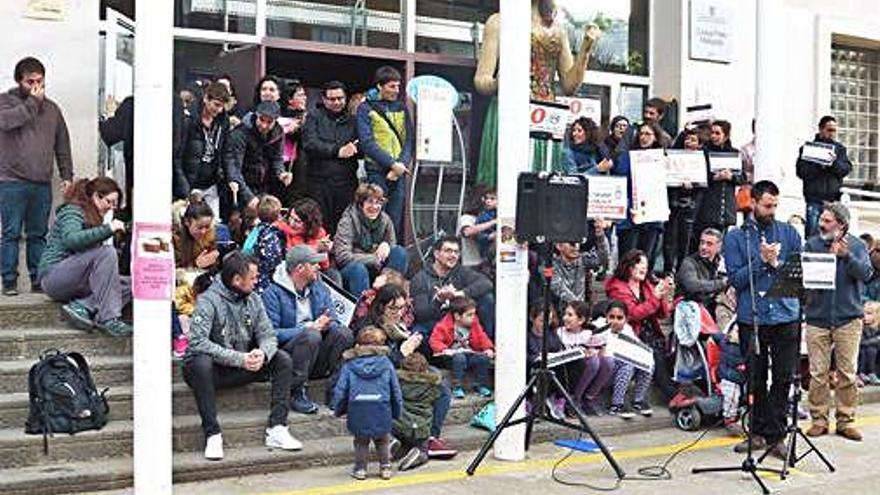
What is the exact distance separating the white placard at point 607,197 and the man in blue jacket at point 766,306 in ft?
6.48

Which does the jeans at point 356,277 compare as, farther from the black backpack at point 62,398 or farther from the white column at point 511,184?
the black backpack at point 62,398

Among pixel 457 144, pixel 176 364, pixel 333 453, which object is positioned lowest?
pixel 333 453

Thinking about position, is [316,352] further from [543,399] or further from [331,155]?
[331,155]

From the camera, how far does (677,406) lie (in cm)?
1003

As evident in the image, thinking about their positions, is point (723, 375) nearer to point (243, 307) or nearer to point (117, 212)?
point (243, 307)

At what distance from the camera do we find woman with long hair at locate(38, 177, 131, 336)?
847 centimetres

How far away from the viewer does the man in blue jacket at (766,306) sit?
Answer: 8.77 metres

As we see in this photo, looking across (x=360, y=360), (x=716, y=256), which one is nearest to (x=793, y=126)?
(x=716, y=256)

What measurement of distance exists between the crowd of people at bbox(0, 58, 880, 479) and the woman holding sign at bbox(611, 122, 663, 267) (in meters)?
0.02

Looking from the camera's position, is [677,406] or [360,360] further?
[677,406]

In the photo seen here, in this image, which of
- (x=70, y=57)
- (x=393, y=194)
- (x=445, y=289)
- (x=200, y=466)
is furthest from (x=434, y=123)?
(x=200, y=466)

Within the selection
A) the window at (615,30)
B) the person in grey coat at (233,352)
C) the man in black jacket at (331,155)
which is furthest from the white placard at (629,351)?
the window at (615,30)

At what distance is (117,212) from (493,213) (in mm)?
3381

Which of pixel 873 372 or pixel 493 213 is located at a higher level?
pixel 493 213
